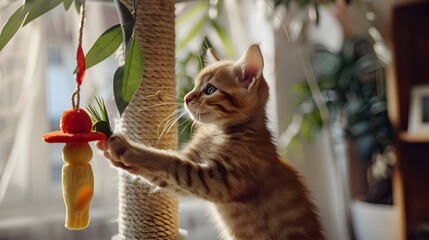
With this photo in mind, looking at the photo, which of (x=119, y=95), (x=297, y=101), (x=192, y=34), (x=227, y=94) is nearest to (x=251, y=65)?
(x=227, y=94)

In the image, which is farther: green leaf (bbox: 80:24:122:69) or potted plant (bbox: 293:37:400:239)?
potted plant (bbox: 293:37:400:239)

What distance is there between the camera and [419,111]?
1660 mm

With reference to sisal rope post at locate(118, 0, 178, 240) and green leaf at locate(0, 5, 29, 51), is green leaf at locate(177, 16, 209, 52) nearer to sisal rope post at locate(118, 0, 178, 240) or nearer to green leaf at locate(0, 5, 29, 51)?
sisal rope post at locate(118, 0, 178, 240)

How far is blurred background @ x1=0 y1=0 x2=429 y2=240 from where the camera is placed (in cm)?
137

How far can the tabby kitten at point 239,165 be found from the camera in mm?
764

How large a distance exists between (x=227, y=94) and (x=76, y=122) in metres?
0.32

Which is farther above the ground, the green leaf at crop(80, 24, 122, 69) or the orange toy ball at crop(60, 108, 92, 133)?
the green leaf at crop(80, 24, 122, 69)

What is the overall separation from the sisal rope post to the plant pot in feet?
3.42

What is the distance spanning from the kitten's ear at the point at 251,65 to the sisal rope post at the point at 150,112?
15 cm

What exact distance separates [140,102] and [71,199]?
0.30 metres

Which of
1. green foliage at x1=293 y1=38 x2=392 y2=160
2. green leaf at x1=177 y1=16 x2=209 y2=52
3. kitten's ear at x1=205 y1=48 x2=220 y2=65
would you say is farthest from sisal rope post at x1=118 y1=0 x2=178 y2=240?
green foliage at x1=293 y1=38 x2=392 y2=160

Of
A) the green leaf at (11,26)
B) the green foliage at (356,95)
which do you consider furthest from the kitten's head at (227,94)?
the green foliage at (356,95)

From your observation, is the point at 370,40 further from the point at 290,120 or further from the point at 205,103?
the point at 205,103

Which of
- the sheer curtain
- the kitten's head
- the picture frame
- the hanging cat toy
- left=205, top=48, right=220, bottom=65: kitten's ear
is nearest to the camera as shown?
the hanging cat toy
